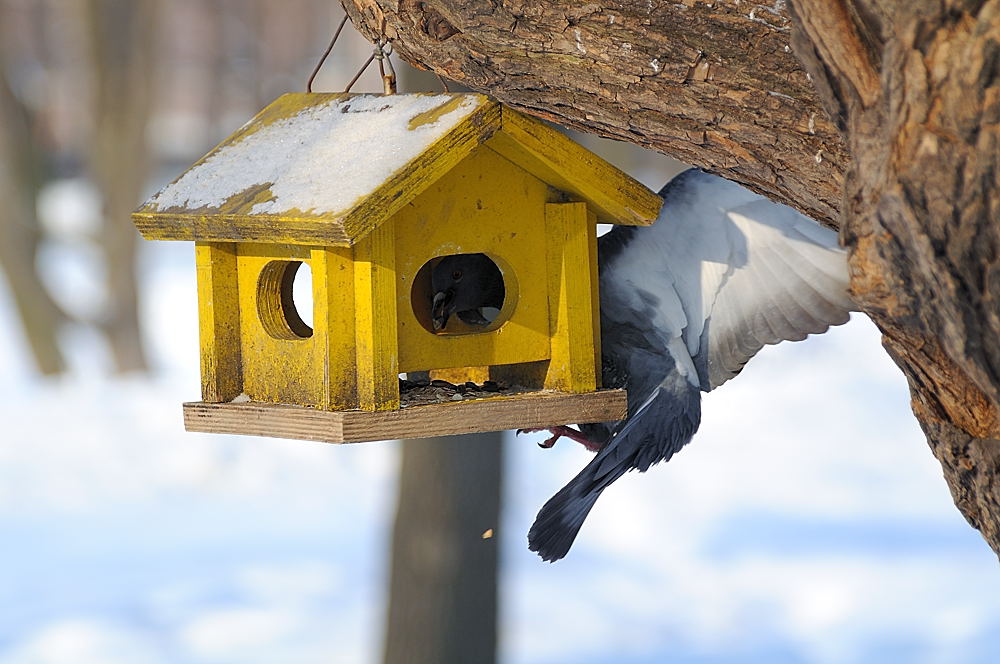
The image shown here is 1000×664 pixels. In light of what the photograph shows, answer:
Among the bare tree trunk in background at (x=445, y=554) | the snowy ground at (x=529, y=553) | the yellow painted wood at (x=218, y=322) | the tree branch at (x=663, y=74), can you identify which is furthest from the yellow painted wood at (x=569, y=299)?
the snowy ground at (x=529, y=553)

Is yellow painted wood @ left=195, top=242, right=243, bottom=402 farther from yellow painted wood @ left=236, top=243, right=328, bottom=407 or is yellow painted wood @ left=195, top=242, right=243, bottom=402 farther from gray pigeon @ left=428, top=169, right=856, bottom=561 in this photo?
gray pigeon @ left=428, top=169, right=856, bottom=561

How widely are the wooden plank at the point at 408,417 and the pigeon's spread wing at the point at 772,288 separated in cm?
41

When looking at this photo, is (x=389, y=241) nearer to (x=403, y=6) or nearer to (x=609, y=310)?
(x=403, y=6)

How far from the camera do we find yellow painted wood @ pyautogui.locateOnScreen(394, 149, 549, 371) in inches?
81.7

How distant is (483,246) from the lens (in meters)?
2.15

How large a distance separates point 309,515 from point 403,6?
170 inches

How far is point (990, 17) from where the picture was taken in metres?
1.25

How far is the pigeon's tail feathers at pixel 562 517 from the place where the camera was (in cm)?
219

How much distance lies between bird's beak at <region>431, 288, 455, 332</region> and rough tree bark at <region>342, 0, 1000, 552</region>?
468mm

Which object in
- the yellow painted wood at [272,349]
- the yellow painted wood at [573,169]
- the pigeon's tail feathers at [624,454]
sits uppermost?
the yellow painted wood at [573,169]

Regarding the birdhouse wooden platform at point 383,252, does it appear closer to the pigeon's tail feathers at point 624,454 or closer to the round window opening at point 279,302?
the round window opening at point 279,302

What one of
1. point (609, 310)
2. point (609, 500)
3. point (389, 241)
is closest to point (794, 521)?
point (609, 500)

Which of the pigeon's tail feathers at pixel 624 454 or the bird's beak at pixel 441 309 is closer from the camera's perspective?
the pigeon's tail feathers at pixel 624 454

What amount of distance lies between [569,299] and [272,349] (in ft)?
1.71
